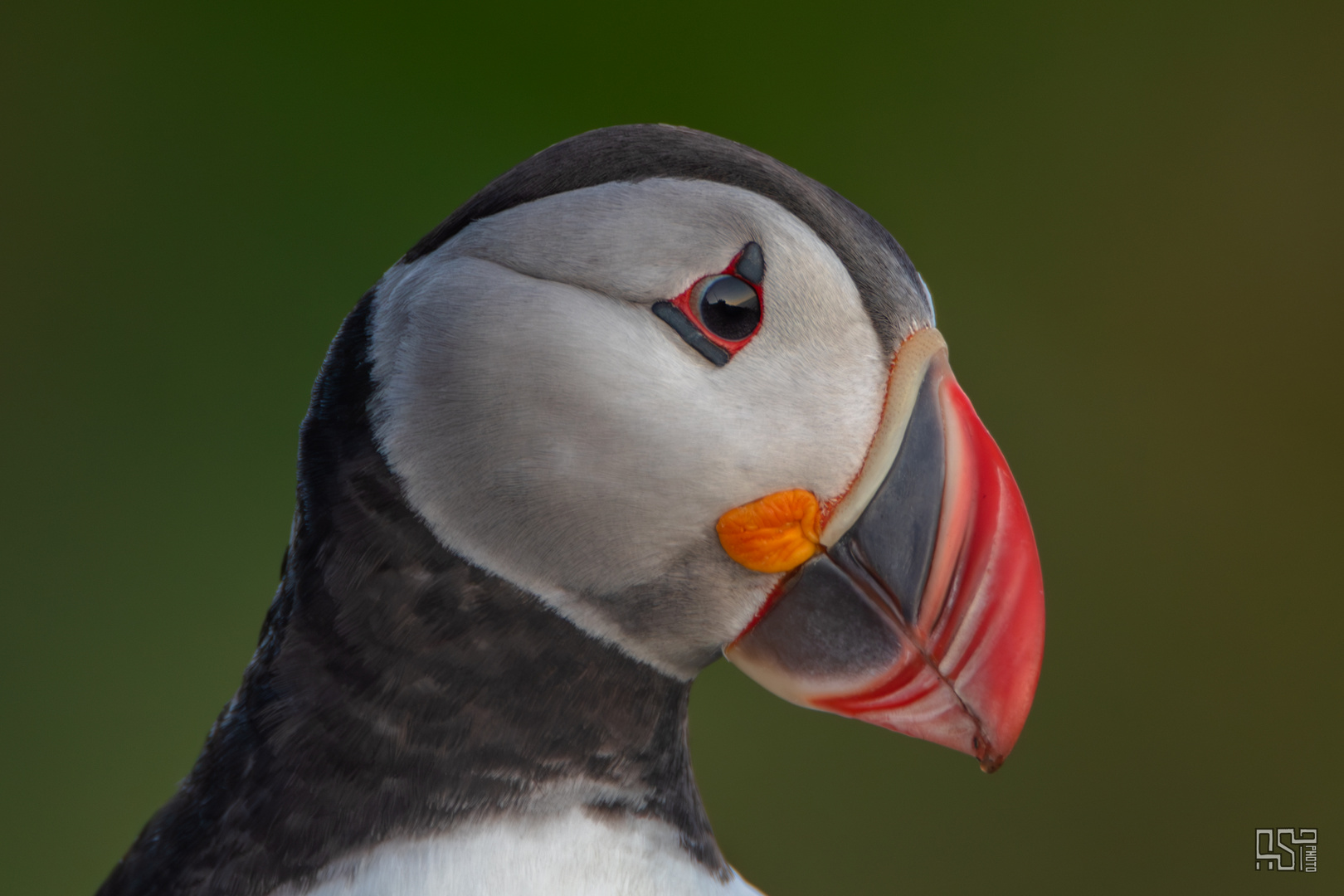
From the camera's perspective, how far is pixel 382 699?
829 mm

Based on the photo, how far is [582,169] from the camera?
33.6 inches

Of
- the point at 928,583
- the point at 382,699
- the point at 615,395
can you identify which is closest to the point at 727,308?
the point at 615,395

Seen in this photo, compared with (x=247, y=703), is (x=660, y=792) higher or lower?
lower

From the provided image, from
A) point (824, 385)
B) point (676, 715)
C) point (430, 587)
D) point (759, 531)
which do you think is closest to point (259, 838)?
point (430, 587)

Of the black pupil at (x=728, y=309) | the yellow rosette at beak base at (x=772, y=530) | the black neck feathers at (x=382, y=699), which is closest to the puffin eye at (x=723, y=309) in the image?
the black pupil at (x=728, y=309)

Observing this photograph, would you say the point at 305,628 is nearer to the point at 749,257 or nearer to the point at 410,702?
the point at 410,702

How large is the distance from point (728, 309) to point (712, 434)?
99 mm

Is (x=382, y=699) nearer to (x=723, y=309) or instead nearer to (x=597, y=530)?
(x=597, y=530)

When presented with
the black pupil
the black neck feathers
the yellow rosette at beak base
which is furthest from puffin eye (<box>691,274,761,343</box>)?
the black neck feathers

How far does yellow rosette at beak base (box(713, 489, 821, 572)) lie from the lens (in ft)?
2.65

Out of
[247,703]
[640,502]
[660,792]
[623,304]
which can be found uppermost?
[623,304]

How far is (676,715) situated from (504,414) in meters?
0.32

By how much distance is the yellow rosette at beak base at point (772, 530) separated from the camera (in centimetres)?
81

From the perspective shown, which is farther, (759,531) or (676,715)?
A: (676,715)
